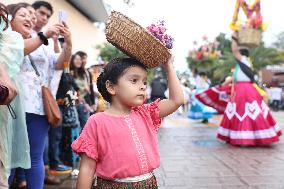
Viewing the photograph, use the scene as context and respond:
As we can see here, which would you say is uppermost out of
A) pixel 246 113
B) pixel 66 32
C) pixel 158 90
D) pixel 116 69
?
pixel 66 32

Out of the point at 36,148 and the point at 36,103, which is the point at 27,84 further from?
the point at 36,148

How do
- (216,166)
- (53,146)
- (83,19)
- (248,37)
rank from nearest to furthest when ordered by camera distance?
(53,146) → (216,166) → (248,37) → (83,19)

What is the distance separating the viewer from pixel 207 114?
12250mm

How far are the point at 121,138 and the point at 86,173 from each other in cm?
25

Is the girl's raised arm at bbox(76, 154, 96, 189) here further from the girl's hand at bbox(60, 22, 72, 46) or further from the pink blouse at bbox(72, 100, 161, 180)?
the girl's hand at bbox(60, 22, 72, 46)

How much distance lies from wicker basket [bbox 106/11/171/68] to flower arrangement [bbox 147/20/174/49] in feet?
0.27

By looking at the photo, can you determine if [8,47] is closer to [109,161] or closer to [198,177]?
[109,161]

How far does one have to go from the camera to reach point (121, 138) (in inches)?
83.8

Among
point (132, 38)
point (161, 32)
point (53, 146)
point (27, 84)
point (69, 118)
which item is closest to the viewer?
point (132, 38)

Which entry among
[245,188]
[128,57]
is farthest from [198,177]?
[128,57]

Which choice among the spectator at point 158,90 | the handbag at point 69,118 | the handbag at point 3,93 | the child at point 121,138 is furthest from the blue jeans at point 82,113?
the spectator at point 158,90

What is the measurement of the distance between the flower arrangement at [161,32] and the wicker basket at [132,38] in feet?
0.27

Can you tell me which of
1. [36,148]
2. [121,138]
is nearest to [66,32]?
[36,148]

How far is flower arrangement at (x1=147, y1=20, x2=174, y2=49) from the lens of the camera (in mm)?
2201
